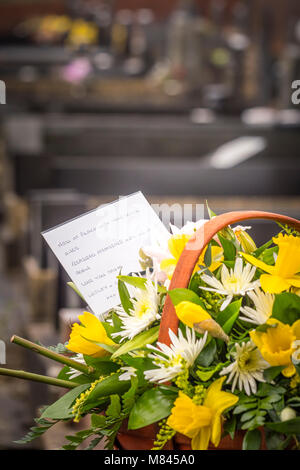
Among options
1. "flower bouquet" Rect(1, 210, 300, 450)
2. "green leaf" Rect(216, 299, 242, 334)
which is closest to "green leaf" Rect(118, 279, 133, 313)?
"flower bouquet" Rect(1, 210, 300, 450)

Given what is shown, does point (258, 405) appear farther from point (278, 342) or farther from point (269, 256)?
point (269, 256)

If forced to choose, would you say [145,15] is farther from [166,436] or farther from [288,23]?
[166,436]

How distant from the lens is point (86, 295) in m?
Answer: 0.81

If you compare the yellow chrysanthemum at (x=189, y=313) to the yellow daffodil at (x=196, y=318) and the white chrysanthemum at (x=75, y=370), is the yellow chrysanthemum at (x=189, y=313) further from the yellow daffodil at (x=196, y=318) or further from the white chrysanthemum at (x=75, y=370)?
the white chrysanthemum at (x=75, y=370)

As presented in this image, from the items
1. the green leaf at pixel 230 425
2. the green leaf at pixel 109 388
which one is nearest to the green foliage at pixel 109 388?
the green leaf at pixel 109 388

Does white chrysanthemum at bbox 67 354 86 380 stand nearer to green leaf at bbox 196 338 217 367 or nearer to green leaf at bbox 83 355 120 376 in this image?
green leaf at bbox 83 355 120 376

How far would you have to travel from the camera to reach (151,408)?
0.68 metres

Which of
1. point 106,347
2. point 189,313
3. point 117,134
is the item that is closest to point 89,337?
point 106,347

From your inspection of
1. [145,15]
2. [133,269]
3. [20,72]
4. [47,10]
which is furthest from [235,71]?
[133,269]

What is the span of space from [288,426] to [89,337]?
0.67ft

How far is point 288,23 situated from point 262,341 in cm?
1008

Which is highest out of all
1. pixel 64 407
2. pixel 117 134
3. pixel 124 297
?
pixel 117 134
